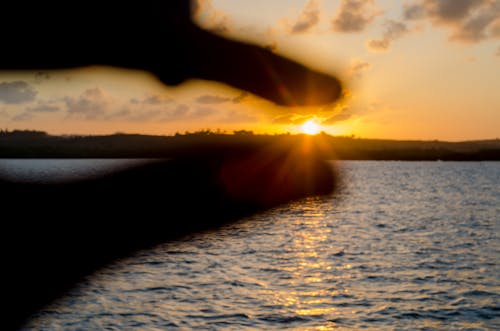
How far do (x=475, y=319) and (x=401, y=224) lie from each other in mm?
27893

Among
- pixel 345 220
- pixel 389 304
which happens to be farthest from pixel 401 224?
pixel 389 304

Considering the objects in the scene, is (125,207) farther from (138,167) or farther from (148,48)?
(148,48)

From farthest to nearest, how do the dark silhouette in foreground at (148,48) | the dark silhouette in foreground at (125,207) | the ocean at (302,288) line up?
1. the ocean at (302,288)
2. the dark silhouette in foreground at (148,48)
3. the dark silhouette in foreground at (125,207)

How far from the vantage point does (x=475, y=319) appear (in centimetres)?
1503

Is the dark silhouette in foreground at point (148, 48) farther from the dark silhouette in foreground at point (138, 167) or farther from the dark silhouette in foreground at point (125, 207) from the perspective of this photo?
the dark silhouette in foreground at point (125, 207)

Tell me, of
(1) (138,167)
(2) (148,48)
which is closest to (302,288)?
(1) (138,167)

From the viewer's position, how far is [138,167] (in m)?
1.61

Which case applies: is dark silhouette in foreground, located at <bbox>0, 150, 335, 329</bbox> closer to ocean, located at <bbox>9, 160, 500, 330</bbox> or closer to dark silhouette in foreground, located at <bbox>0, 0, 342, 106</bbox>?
dark silhouette in foreground, located at <bbox>0, 0, 342, 106</bbox>

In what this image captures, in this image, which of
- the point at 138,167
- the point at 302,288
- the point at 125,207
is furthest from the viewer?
the point at 302,288

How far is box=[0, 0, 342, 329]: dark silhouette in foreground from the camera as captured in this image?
A: 1356mm

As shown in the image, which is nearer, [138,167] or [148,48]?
[148,48]

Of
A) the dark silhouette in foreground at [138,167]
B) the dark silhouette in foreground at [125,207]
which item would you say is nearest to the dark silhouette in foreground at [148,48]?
the dark silhouette in foreground at [138,167]

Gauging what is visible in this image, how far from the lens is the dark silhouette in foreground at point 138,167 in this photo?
136 cm

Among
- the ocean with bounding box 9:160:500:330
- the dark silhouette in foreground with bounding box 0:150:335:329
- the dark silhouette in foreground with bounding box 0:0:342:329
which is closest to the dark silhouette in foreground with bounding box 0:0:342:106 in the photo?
the dark silhouette in foreground with bounding box 0:0:342:329
